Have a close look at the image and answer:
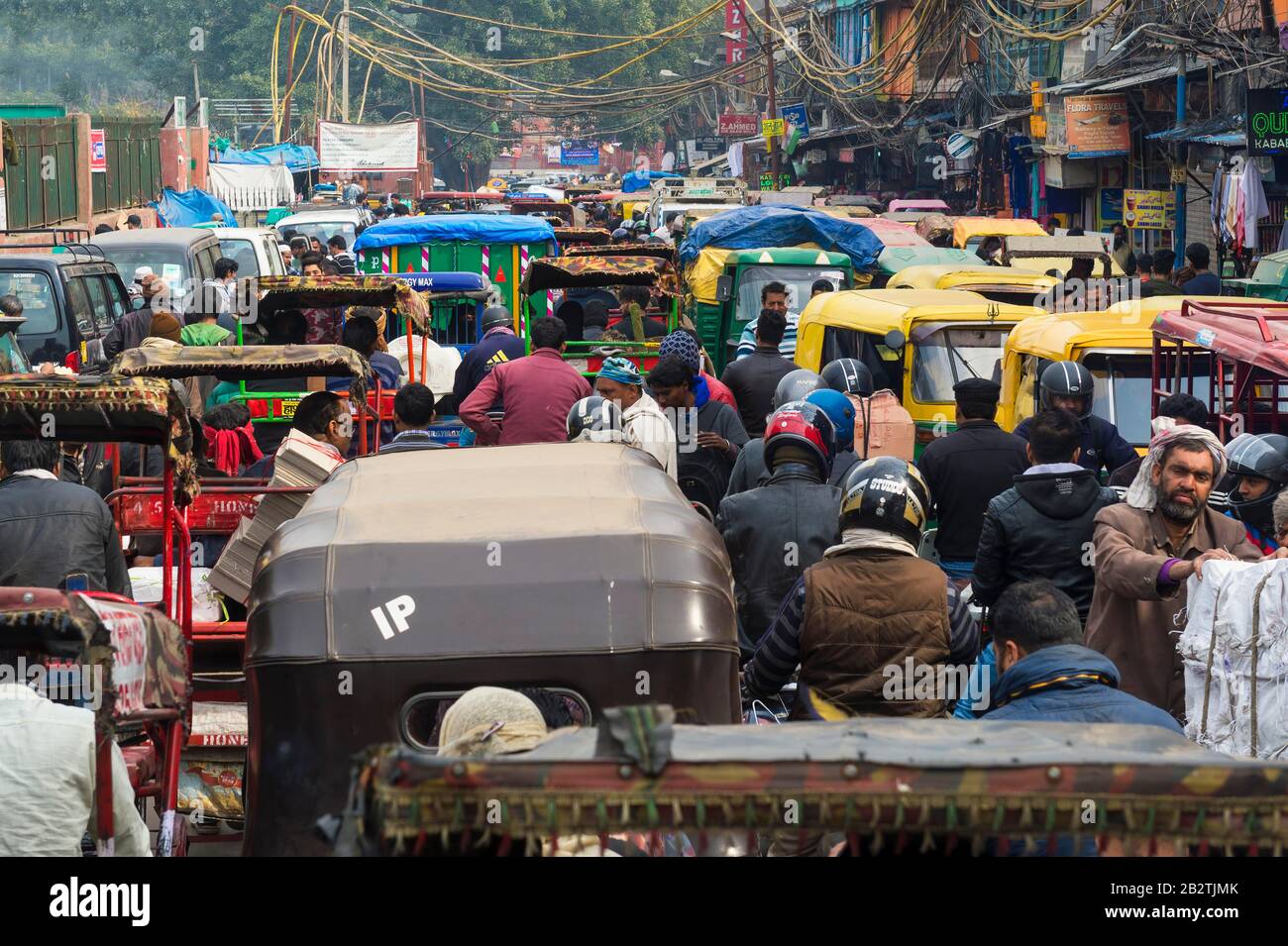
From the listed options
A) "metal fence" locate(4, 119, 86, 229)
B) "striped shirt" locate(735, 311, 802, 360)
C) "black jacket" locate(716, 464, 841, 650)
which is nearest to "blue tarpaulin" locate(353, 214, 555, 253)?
"striped shirt" locate(735, 311, 802, 360)

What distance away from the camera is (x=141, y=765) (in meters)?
5.68

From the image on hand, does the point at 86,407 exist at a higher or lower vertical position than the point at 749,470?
higher

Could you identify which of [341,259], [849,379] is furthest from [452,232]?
[849,379]

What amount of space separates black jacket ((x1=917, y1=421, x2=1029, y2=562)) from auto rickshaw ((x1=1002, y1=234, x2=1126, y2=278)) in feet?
38.0

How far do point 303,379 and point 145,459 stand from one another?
3.07 metres

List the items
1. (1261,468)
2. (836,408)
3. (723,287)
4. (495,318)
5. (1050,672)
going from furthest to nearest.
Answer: (723,287) → (495,318) → (836,408) → (1261,468) → (1050,672)

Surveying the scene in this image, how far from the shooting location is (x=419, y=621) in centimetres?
489

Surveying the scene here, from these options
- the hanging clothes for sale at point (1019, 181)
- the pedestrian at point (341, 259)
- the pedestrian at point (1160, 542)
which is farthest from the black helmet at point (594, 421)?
the hanging clothes for sale at point (1019, 181)

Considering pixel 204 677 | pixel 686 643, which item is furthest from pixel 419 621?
pixel 204 677

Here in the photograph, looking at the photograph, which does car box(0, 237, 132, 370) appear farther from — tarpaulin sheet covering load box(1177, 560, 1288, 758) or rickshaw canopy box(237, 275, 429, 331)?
tarpaulin sheet covering load box(1177, 560, 1288, 758)

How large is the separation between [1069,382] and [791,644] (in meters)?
3.82

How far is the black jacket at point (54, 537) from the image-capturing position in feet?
20.9

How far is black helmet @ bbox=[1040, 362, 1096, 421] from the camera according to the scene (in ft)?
28.0

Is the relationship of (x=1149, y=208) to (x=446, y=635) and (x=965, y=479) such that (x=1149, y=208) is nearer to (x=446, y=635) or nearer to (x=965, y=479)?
(x=965, y=479)
